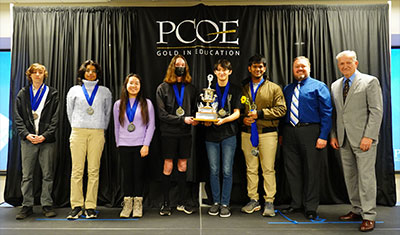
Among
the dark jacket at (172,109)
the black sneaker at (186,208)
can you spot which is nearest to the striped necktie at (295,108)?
the dark jacket at (172,109)

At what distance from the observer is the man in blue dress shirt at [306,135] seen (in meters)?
3.52

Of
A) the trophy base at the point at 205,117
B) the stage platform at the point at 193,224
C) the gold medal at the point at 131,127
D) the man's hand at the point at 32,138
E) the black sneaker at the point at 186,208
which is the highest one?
the trophy base at the point at 205,117

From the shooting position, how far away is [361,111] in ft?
10.8

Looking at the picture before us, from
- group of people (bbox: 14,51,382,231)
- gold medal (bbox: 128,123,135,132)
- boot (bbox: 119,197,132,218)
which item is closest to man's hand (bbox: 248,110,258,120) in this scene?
group of people (bbox: 14,51,382,231)

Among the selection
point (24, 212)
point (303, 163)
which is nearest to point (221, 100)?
point (303, 163)

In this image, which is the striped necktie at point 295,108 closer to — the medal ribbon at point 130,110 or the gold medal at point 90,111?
the medal ribbon at point 130,110

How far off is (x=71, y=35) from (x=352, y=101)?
3570 mm

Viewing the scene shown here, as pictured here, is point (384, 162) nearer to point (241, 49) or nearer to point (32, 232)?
point (241, 49)

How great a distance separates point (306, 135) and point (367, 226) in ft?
3.54

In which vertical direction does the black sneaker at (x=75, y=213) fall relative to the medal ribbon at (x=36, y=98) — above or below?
below

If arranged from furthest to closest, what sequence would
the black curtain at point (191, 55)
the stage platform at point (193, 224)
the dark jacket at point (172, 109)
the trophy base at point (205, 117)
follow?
1. the black curtain at point (191, 55)
2. the dark jacket at point (172, 109)
3. the trophy base at point (205, 117)
4. the stage platform at point (193, 224)

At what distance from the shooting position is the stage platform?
10.3 feet

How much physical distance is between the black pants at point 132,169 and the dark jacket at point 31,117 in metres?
0.86

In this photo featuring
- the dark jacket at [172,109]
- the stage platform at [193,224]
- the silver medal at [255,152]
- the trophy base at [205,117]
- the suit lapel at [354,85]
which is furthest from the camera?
the silver medal at [255,152]
